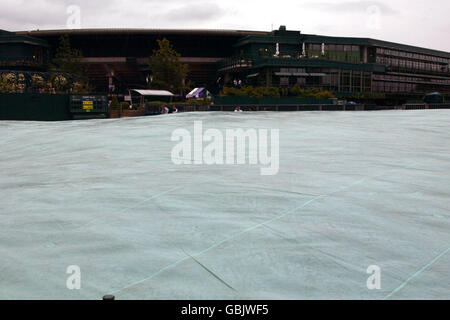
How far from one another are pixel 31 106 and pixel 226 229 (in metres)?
33.9

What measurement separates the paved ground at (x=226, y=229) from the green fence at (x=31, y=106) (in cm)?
2506

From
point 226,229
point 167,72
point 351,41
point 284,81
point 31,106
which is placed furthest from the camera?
point 351,41

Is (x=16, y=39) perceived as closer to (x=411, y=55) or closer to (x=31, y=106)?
(x=31, y=106)

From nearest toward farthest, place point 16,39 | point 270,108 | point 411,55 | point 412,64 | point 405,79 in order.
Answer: point 270,108 → point 16,39 → point 405,79 → point 411,55 → point 412,64

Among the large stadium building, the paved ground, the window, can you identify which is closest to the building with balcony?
the large stadium building

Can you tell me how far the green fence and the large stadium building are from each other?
1746 inches

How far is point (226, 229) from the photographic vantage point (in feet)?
23.0

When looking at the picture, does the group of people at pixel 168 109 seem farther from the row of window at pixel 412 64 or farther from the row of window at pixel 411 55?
the row of window at pixel 411 55

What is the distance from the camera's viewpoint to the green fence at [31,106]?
36.1 m

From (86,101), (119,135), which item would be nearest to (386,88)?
(86,101)

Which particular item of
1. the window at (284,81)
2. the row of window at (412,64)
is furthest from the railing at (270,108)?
the row of window at (412,64)

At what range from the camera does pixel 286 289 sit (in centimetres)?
514

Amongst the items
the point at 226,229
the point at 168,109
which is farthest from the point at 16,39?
the point at 226,229

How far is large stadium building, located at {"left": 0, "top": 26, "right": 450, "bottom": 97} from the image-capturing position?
77812mm
